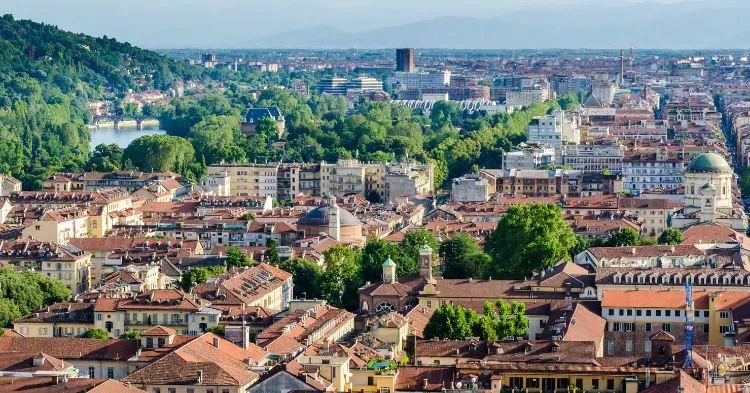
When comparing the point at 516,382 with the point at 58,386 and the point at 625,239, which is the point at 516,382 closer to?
the point at 58,386

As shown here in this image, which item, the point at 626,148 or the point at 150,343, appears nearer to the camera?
the point at 150,343

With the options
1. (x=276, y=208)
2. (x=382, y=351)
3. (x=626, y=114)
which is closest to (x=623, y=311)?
(x=382, y=351)

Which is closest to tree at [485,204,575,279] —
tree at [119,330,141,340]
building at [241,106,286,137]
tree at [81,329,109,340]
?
tree at [119,330,141,340]

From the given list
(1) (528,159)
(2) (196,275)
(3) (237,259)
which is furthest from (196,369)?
(1) (528,159)

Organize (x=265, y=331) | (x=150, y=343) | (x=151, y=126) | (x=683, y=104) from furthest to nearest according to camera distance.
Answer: (x=151, y=126) → (x=683, y=104) → (x=265, y=331) → (x=150, y=343)

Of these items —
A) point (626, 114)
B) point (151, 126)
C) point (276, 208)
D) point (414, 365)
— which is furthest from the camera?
point (151, 126)

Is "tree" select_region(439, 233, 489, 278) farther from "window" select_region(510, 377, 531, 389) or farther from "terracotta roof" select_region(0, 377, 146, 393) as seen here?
"terracotta roof" select_region(0, 377, 146, 393)

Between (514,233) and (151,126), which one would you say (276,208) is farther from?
(151,126)
